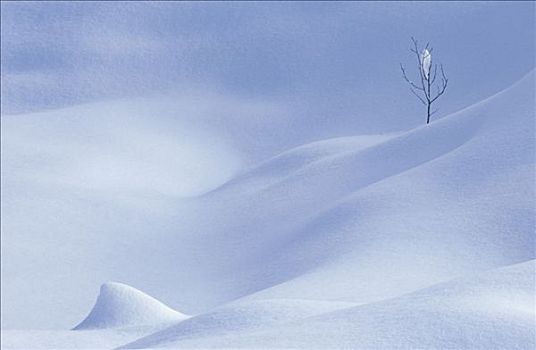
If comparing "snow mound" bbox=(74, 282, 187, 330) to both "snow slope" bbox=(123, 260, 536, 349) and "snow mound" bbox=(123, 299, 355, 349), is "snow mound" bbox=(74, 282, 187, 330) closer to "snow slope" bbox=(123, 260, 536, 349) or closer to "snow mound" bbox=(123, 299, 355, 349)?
"snow mound" bbox=(123, 299, 355, 349)

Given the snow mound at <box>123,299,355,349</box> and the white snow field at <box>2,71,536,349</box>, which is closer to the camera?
the white snow field at <box>2,71,536,349</box>

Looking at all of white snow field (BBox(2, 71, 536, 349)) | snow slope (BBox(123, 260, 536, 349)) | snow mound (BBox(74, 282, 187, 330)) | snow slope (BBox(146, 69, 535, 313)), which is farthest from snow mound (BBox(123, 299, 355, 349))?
snow mound (BBox(74, 282, 187, 330))

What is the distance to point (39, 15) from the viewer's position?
31.2 meters

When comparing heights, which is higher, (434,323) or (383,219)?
(383,219)

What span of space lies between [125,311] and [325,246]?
291 centimetres

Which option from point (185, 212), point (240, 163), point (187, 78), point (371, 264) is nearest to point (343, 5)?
point (187, 78)

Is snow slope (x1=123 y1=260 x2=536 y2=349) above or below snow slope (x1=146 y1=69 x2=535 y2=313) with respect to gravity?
below

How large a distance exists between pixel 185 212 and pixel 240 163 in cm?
581

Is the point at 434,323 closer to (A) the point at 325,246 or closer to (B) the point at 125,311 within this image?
(B) the point at 125,311

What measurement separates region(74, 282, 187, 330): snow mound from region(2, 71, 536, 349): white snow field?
20 millimetres

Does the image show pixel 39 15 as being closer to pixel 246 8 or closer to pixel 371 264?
pixel 246 8

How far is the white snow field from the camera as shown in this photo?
19.3 feet

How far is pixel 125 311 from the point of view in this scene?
9.55m

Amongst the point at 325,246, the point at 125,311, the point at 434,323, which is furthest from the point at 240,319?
the point at 325,246
